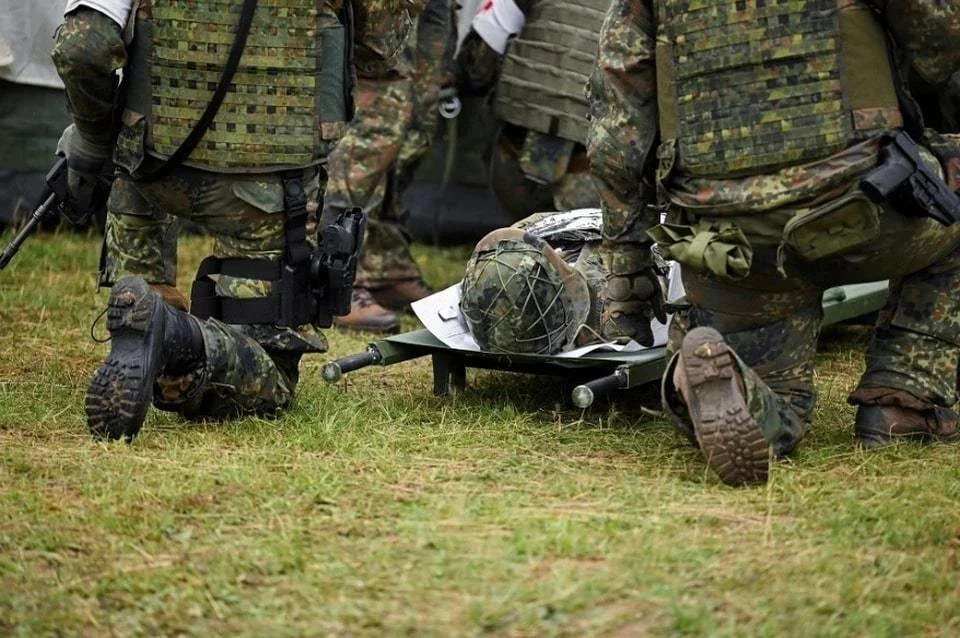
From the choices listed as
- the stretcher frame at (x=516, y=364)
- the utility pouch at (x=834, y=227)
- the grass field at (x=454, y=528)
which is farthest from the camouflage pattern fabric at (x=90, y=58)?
the utility pouch at (x=834, y=227)

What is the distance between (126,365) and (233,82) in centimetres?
91

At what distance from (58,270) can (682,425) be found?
4241 mm

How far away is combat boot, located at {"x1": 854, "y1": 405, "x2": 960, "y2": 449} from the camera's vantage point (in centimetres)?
421

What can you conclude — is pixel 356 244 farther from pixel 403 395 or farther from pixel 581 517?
pixel 581 517

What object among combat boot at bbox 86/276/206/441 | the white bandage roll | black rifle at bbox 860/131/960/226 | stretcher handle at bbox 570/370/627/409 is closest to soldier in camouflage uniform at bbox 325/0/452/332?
the white bandage roll

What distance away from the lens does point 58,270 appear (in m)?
7.29

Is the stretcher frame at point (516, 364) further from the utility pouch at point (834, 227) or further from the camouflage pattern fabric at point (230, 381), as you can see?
the utility pouch at point (834, 227)

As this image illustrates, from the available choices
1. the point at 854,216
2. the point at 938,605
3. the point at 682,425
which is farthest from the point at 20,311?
the point at 938,605

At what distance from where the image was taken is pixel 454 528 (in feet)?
11.3

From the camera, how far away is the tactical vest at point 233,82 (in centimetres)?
429

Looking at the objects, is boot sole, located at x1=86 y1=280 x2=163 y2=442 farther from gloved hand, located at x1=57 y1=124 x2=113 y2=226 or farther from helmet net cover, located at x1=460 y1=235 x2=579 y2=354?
helmet net cover, located at x1=460 y1=235 x2=579 y2=354

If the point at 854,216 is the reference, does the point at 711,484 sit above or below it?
below

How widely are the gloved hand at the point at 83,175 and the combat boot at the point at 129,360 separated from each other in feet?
2.51

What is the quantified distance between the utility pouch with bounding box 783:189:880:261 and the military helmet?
39.2 inches
